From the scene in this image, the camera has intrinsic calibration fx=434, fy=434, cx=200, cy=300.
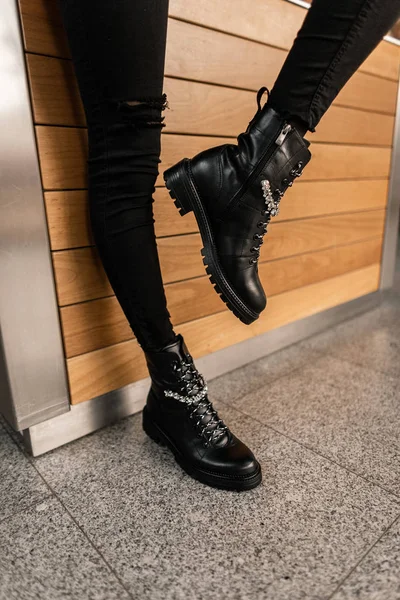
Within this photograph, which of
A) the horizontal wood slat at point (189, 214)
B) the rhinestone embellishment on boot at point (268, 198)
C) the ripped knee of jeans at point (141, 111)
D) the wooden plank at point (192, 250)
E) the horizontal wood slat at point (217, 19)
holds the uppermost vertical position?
the horizontal wood slat at point (217, 19)

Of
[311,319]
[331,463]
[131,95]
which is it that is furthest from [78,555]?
[311,319]

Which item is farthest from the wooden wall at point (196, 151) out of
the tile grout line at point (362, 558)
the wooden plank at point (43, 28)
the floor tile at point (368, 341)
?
the tile grout line at point (362, 558)

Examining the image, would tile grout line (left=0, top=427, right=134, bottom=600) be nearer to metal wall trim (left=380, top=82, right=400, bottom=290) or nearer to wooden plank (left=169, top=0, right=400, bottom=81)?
wooden plank (left=169, top=0, right=400, bottom=81)

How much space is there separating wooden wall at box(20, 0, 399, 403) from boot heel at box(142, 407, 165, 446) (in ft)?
0.39

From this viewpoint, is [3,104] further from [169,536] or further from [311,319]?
[311,319]

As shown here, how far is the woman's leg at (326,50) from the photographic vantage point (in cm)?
55

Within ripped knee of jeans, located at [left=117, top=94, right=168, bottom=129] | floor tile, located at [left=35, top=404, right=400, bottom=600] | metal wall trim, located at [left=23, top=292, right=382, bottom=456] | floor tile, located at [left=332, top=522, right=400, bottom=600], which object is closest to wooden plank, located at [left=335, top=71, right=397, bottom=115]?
metal wall trim, located at [left=23, top=292, right=382, bottom=456]

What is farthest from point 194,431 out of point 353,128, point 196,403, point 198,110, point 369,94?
point 369,94

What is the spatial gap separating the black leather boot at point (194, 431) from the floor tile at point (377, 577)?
0.65ft

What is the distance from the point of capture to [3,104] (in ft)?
2.19

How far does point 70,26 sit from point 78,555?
0.74m

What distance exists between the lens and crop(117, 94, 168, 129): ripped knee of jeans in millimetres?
633

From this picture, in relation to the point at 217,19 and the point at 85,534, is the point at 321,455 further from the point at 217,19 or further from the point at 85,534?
the point at 217,19

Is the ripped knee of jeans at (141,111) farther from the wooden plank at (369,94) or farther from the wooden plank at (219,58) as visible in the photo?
the wooden plank at (369,94)
